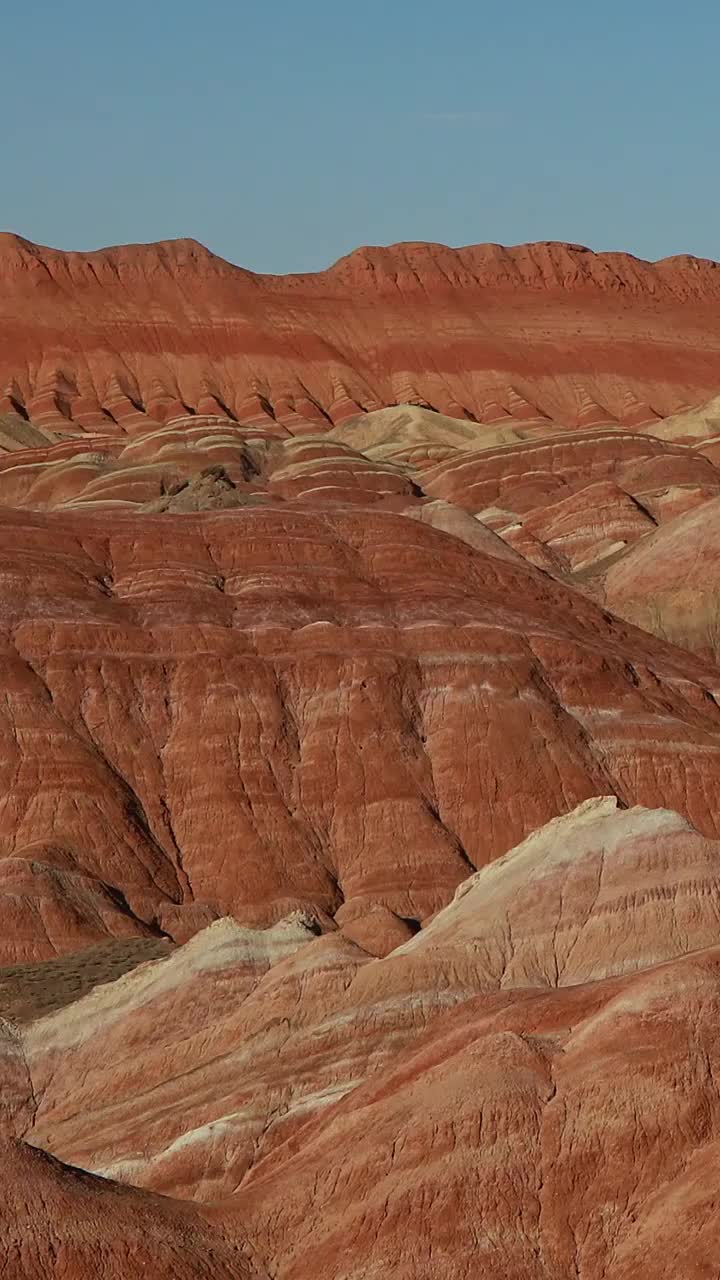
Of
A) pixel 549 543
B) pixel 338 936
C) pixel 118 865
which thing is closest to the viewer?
pixel 338 936

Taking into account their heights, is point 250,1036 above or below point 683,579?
below

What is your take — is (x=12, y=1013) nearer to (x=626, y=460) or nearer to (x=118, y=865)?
(x=118, y=865)

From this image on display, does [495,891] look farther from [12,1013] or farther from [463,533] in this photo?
[463,533]

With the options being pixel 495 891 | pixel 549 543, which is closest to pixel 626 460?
pixel 549 543

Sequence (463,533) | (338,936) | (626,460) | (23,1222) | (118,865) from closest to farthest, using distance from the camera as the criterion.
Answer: (23,1222) → (338,936) → (118,865) → (463,533) → (626,460)

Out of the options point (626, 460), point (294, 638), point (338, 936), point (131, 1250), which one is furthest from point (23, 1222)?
point (626, 460)

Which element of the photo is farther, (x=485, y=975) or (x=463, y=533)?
(x=463, y=533)
